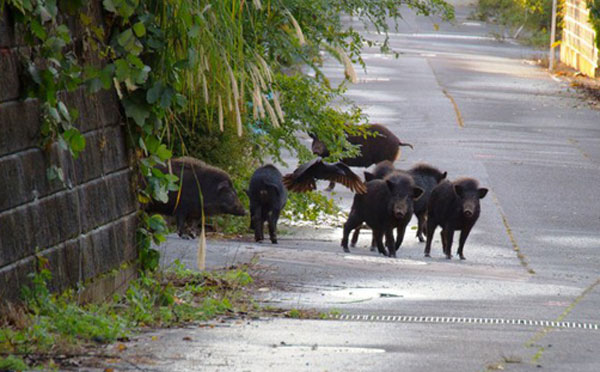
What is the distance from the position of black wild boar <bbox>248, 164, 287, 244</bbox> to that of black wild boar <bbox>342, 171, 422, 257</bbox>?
2.53 feet

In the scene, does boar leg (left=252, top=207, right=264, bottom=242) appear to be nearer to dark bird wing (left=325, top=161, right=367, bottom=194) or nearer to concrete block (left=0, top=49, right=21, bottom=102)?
dark bird wing (left=325, top=161, right=367, bottom=194)

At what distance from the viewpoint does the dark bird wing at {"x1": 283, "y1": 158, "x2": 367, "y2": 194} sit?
42.1 ft

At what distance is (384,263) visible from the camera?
11.2 metres

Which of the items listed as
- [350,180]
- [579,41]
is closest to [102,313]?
[350,180]

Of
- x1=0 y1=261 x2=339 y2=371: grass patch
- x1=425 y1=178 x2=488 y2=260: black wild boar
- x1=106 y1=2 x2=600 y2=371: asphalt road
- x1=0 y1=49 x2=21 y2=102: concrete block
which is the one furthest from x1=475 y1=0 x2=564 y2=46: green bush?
x1=0 y1=49 x2=21 y2=102: concrete block

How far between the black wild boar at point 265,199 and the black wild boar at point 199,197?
0.35m

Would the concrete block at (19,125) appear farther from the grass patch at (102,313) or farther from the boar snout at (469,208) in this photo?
the boar snout at (469,208)

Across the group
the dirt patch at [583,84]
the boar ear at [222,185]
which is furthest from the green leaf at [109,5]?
the dirt patch at [583,84]

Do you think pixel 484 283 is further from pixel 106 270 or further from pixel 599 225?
pixel 599 225

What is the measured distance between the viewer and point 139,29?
6836mm

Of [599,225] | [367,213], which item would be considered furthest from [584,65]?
[367,213]

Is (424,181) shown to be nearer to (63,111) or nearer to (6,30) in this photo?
(63,111)

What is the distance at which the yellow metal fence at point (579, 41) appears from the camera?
35.8m

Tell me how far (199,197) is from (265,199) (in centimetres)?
88
